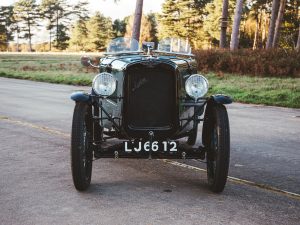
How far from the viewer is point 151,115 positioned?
4.88 meters

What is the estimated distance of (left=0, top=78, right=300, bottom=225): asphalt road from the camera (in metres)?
3.81

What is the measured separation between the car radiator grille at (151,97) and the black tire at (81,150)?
530mm

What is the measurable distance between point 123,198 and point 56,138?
341 cm

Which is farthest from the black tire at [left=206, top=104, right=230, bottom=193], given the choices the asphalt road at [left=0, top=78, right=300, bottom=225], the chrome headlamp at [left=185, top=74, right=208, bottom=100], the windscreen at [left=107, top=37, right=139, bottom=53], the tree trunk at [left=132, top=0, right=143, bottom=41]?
the tree trunk at [left=132, top=0, right=143, bottom=41]

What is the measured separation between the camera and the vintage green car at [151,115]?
4574 millimetres

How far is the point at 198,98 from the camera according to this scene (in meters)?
5.05

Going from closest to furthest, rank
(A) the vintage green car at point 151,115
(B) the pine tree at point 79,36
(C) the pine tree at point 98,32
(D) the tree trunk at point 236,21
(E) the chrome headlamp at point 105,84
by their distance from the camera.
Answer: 1. (A) the vintage green car at point 151,115
2. (E) the chrome headlamp at point 105,84
3. (D) the tree trunk at point 236,21
4. (C) the pine tree at point 98,32
5. (B) the pine tree at point 79,36

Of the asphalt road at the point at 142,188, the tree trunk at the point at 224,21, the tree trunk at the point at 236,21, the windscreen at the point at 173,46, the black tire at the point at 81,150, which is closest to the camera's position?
the asphalt road at the point at 142,188

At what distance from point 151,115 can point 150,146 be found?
442mm

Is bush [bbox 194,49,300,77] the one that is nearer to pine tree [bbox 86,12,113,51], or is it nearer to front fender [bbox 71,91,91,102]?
front fender [bbox 71,91,91,102]

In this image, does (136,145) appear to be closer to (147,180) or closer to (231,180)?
(147,180)

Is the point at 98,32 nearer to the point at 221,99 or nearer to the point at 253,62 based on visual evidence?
the point at 253,62

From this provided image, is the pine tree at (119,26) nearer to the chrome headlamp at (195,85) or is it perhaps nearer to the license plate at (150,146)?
the chrome headlamp at (195,85)

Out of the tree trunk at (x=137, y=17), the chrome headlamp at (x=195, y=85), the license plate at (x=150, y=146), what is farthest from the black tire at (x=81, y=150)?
the tree trunk at (x=137, y=17)
